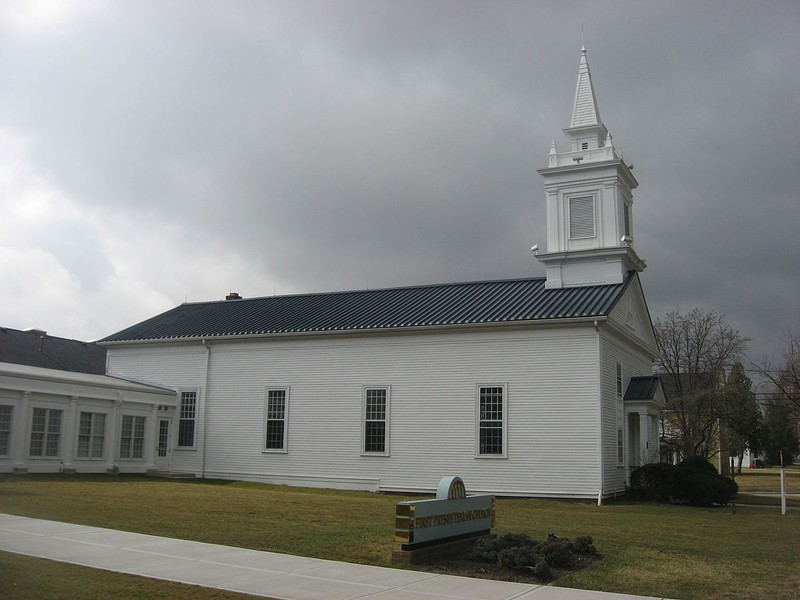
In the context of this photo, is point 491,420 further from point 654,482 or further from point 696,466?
point 696,466

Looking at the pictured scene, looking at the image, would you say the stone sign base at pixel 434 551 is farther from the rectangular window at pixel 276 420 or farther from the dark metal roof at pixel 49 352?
the dark metal roof at pixel 49 352

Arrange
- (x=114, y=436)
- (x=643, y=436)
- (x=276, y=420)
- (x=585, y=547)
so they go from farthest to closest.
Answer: (x=276, y=420), (x=114, y=436), (x=643, y=436), (x=585, y=547)

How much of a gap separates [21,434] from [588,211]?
2477 cm

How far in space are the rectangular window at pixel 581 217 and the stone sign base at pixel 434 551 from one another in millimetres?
22637

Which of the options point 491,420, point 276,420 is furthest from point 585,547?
point 276,420

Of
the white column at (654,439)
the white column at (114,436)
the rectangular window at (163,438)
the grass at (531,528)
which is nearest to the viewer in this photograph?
the grass at (531,528)

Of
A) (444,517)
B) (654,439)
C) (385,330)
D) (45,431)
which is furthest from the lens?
(654,439)

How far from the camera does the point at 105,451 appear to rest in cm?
3359

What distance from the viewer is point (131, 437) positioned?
115ft

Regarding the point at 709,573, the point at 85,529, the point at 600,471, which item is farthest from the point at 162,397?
the point at 709,573

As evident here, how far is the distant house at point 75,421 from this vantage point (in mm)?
30094

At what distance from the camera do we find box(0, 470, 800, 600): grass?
12.1 meters

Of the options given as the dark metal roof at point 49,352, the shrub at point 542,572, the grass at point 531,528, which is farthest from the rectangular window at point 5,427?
the shrub at point 542,572

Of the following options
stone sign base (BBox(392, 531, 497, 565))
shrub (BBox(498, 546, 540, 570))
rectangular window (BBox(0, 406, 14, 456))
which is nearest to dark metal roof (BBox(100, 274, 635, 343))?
rectangular window (BBox(0, 406, 14, 456))
